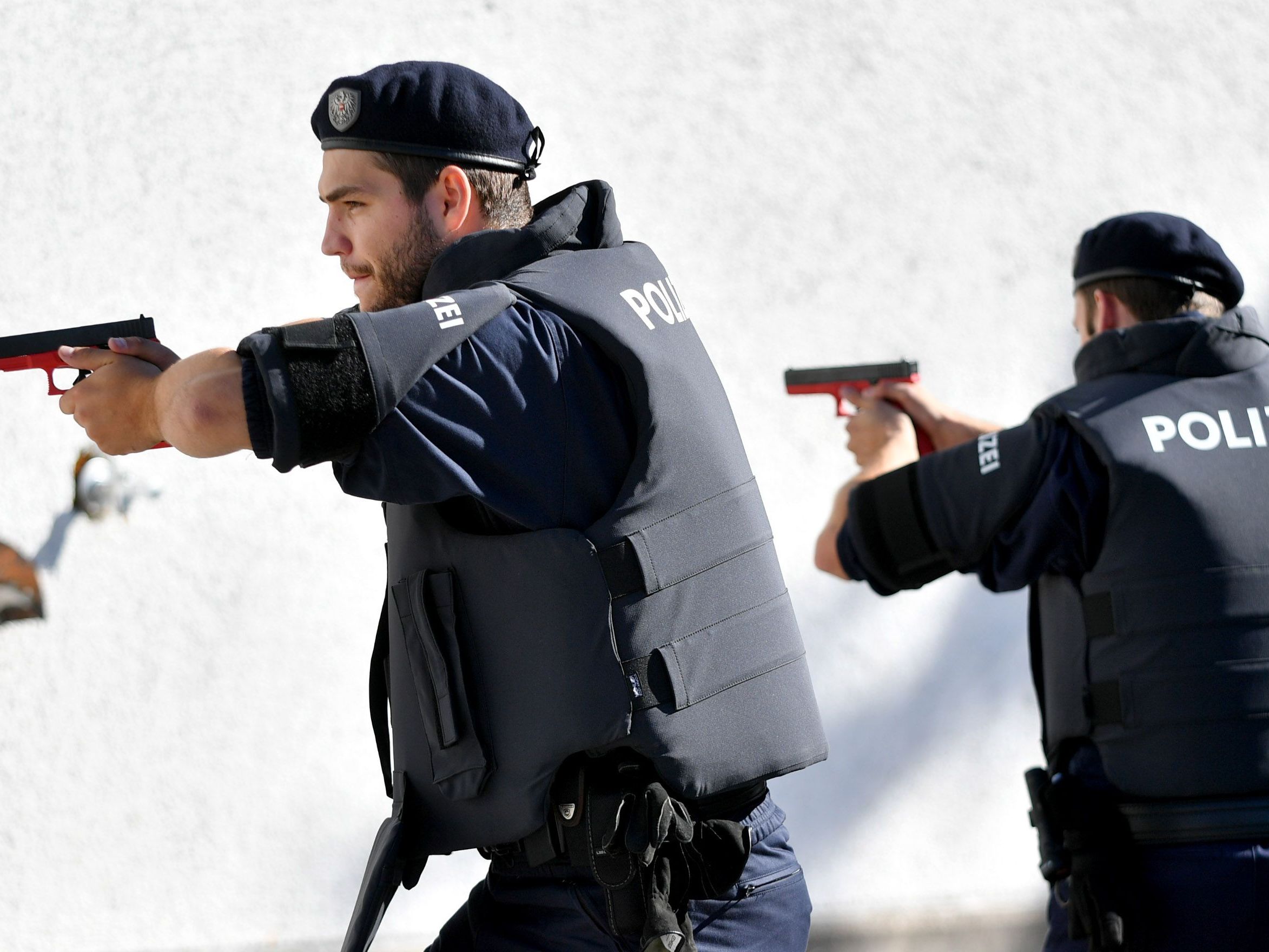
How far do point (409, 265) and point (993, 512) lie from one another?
1.10m

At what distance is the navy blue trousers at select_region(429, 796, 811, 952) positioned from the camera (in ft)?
5.45

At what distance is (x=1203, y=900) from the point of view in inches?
85.7

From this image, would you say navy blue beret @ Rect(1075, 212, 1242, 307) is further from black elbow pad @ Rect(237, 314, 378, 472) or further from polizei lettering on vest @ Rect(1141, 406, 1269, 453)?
black elbow pad @ Rect(237, 314, 378, 472)

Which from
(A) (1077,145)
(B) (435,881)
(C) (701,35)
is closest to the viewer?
(B) (435,881)

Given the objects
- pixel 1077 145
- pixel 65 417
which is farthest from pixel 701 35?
pixel 65 417

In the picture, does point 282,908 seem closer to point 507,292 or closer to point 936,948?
point 936,948

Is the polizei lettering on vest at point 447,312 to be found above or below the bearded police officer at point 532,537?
above

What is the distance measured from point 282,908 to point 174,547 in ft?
2.65

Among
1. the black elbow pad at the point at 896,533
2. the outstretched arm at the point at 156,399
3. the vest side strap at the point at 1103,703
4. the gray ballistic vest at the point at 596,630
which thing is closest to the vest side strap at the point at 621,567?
the gray ballistic vest at the point at 596,630

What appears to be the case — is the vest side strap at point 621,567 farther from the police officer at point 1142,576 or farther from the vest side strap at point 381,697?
the police officer at point 1142,576

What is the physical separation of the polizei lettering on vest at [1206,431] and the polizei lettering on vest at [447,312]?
1304 mm

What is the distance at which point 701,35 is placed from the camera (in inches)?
130

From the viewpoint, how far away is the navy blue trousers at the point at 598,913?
1662 millimetres

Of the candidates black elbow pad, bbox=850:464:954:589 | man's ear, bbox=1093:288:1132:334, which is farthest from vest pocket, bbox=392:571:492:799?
man's ear, bbox=1093:288:1132:334
